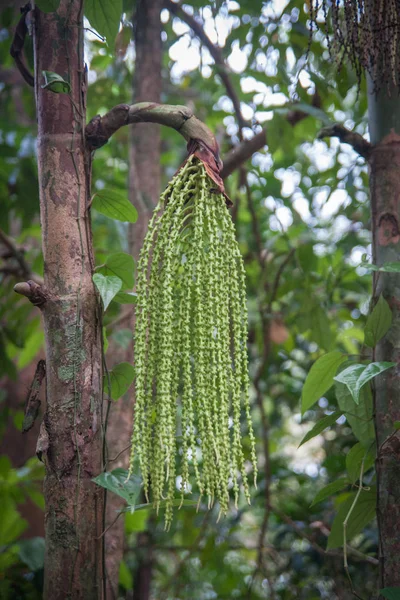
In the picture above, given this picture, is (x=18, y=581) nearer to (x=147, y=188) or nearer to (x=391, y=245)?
(x=147, y=188)

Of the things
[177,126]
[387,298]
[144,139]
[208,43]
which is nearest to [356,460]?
[387,298]

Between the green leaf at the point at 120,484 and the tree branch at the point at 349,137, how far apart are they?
792mm

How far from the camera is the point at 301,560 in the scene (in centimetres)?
214

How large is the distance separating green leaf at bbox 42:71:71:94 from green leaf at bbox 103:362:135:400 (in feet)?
1.54

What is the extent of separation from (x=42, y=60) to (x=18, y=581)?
1382 millimetres

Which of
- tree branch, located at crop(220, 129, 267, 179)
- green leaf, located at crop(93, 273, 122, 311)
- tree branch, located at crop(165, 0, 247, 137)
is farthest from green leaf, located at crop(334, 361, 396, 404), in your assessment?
tree branch, located at crop(165, 0, 247, 137)

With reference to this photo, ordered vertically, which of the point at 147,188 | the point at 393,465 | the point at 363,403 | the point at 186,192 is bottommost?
the point at 393,465

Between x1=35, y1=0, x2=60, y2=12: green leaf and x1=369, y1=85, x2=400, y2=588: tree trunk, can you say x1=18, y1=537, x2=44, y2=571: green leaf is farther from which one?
x1=35, y1=0, x2=60, y2=12: green leaf

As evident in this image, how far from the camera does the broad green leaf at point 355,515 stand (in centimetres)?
114

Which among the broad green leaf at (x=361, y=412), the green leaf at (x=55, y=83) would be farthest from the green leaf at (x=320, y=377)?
the green leaf at (x=55, y=83)

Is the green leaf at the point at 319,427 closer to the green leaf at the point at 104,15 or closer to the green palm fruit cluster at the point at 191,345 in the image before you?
the green palm fruit cluster at the point at 191,345

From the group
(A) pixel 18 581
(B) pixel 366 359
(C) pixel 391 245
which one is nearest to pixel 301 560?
(A) pixel 18 581

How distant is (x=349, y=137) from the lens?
1213mm

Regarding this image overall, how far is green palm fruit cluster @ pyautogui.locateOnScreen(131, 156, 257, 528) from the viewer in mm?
807
